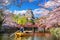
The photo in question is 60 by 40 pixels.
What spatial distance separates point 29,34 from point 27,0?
412 millimetres

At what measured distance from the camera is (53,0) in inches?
85.1

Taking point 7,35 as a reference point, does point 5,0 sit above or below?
above

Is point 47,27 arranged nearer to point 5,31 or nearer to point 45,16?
point 45,16

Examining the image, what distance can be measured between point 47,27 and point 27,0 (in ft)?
1.33

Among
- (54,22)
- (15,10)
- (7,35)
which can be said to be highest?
(15,10)

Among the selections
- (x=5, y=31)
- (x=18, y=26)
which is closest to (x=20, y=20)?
(x=18, y=26)

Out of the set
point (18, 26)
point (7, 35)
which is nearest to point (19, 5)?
point (18, 26)

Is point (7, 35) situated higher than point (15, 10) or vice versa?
point (15, 10)

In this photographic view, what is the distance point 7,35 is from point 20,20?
0.79 feet

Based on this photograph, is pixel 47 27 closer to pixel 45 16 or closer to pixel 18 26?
pixel 45 16

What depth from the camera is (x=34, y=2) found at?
7.13ft

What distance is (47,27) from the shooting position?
2141mm

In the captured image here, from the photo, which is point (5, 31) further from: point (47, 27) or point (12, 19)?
point (47, 27)

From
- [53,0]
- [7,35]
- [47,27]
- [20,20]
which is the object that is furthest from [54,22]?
[7,35]
